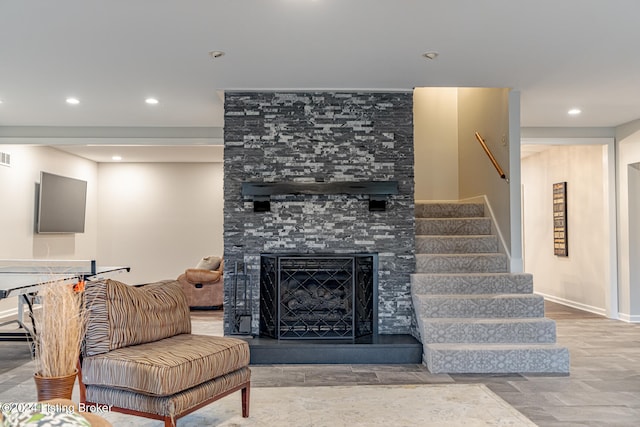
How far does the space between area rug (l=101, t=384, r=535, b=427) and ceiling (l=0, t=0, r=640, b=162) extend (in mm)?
2408

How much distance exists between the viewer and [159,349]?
2.78m

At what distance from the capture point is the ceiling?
3.21 meters

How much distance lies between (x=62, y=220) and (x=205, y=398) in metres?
6.57

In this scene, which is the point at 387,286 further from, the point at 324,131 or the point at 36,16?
the point at 36,16

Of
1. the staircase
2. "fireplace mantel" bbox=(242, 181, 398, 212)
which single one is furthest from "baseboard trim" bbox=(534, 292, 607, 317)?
"fireplace mantel" bbox=(242, 181, 398, 212)

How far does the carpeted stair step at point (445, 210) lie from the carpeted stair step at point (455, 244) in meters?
0.62

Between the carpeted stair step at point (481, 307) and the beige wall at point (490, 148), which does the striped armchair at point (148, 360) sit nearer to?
the carpeted stair step at point (481, 307)

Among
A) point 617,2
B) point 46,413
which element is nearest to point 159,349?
point 46,413

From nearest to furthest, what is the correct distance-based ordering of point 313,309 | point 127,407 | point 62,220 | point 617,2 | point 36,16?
point 127,407
point 617,2
point 36,16
point 313,309
point 62,220

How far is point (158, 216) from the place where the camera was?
32.3 feet

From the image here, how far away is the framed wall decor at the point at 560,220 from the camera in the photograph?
7.89 m

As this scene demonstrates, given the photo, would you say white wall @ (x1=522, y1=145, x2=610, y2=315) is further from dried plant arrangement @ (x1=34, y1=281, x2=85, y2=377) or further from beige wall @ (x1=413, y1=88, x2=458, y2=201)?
dried plant arrangement @ (x1=34, y1=281, x2=85, y2=377)

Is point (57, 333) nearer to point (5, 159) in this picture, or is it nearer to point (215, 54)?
point (215, 54)

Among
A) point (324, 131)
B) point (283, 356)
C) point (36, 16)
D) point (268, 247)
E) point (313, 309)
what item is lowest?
point (283, 356)
